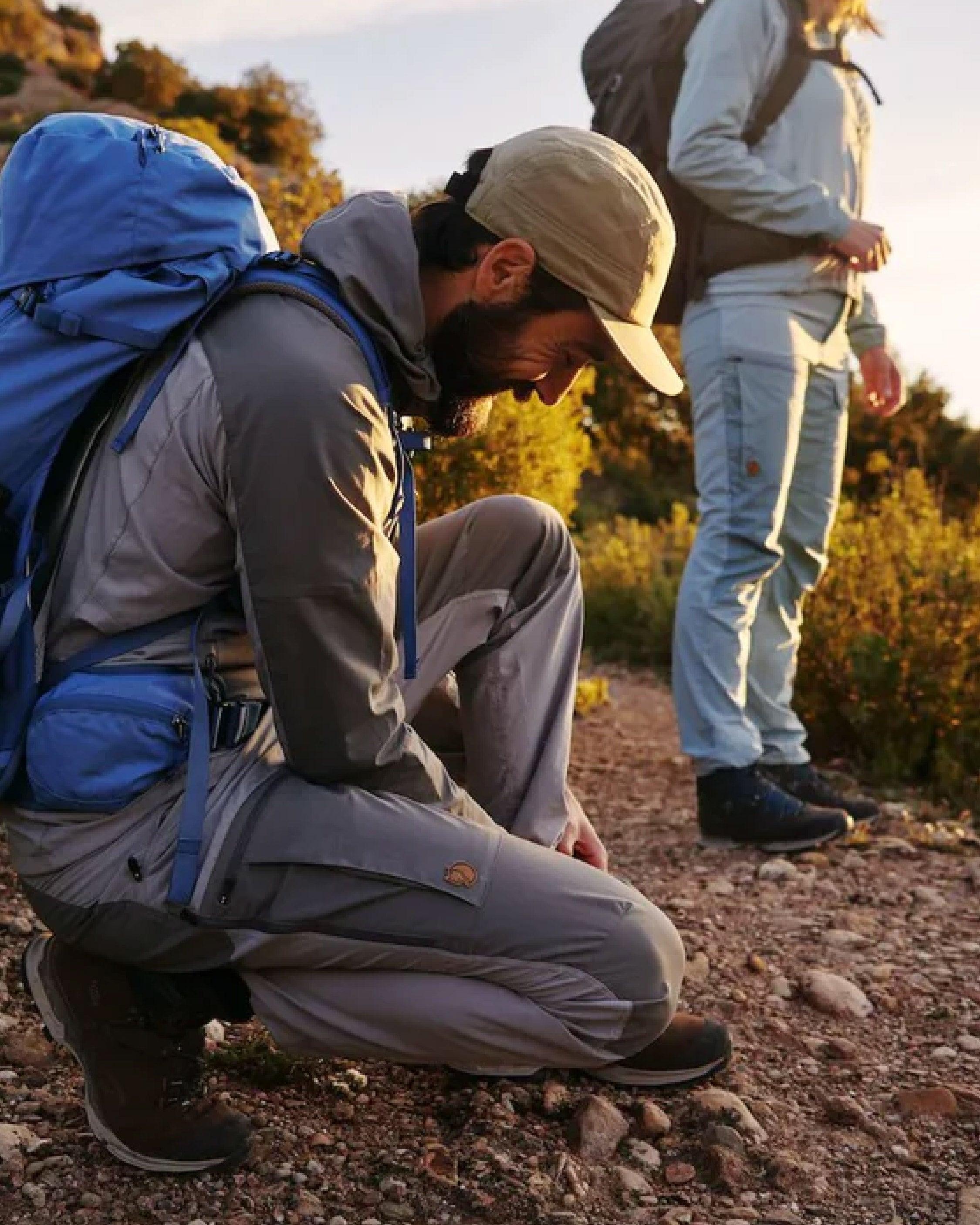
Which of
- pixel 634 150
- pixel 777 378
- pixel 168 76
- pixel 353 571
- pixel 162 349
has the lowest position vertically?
pixel 353 571

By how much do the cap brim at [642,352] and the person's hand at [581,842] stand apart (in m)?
0.77

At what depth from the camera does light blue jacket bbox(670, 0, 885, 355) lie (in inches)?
142

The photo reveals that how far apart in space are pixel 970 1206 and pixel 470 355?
156 centimetres

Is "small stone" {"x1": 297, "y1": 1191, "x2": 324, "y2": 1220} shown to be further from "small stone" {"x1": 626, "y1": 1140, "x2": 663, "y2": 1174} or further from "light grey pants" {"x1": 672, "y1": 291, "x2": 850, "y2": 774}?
"light grey pants" {"x1": 672, "y1": 291, "x2": 850, "y2": 774}

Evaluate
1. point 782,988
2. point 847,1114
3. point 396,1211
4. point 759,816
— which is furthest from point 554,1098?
point 759,816

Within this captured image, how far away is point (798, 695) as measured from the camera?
5117 millimetres

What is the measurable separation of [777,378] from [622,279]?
5.41 ft

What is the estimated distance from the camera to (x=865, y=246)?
3658mm

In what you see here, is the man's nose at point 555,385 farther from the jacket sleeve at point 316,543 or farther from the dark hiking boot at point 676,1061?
the dark hiking boot at point 676,1061

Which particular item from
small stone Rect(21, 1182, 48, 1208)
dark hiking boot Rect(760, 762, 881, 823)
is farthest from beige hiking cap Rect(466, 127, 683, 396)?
dark hiking boot Rect(760, 762, 881, 823)

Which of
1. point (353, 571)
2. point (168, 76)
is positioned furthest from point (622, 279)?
point (168, 76)

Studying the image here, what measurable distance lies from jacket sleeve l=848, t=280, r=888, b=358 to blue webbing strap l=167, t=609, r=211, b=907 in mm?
2938

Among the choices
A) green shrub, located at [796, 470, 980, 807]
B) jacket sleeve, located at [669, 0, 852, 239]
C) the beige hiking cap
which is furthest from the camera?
green shrub, located at [796, 470, 980, 807]

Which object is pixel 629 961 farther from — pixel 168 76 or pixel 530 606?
pixel 168 76
